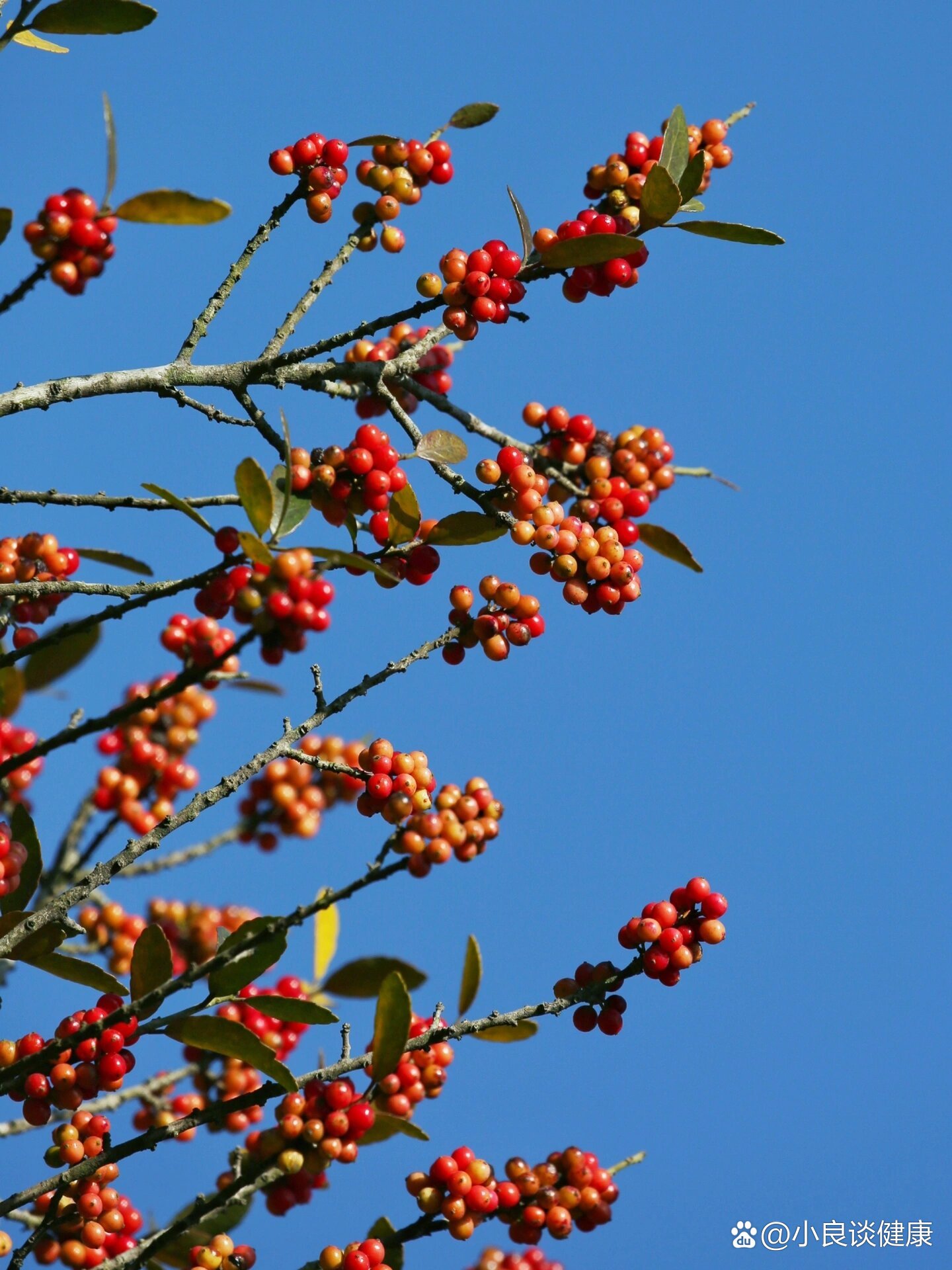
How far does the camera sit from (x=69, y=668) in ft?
12.1

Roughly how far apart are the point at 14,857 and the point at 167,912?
2.86 m

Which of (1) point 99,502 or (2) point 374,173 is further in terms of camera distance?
(2) point 374,173

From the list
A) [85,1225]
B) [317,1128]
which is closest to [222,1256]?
[85,1225]

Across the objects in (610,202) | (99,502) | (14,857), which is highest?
(610,202)

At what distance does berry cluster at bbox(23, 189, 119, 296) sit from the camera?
299cm

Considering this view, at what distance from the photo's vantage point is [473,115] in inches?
120

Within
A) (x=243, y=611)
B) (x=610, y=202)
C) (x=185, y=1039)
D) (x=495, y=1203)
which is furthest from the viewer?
(x=610, y=202)

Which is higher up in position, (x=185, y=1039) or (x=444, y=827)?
(x=444, y=827)

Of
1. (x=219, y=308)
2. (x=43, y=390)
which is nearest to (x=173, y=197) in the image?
(x=219, y=308)

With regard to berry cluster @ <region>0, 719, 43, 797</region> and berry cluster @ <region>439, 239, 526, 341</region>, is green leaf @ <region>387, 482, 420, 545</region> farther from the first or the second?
berry cluster @ <region>0, 719, 43, 797</region>

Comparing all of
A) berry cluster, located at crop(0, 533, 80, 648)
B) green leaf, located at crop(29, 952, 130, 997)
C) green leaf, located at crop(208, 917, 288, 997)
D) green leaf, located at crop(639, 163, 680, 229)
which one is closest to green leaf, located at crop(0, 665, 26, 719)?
berry cluster, located at crop(0, 533, 80, 648)

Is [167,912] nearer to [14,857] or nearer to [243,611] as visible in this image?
[14,857]

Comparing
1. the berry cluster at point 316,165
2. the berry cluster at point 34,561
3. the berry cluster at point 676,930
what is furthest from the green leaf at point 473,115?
the berry cluster at point 676,930

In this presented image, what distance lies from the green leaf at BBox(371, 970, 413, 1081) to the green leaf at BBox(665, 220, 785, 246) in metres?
1.68
